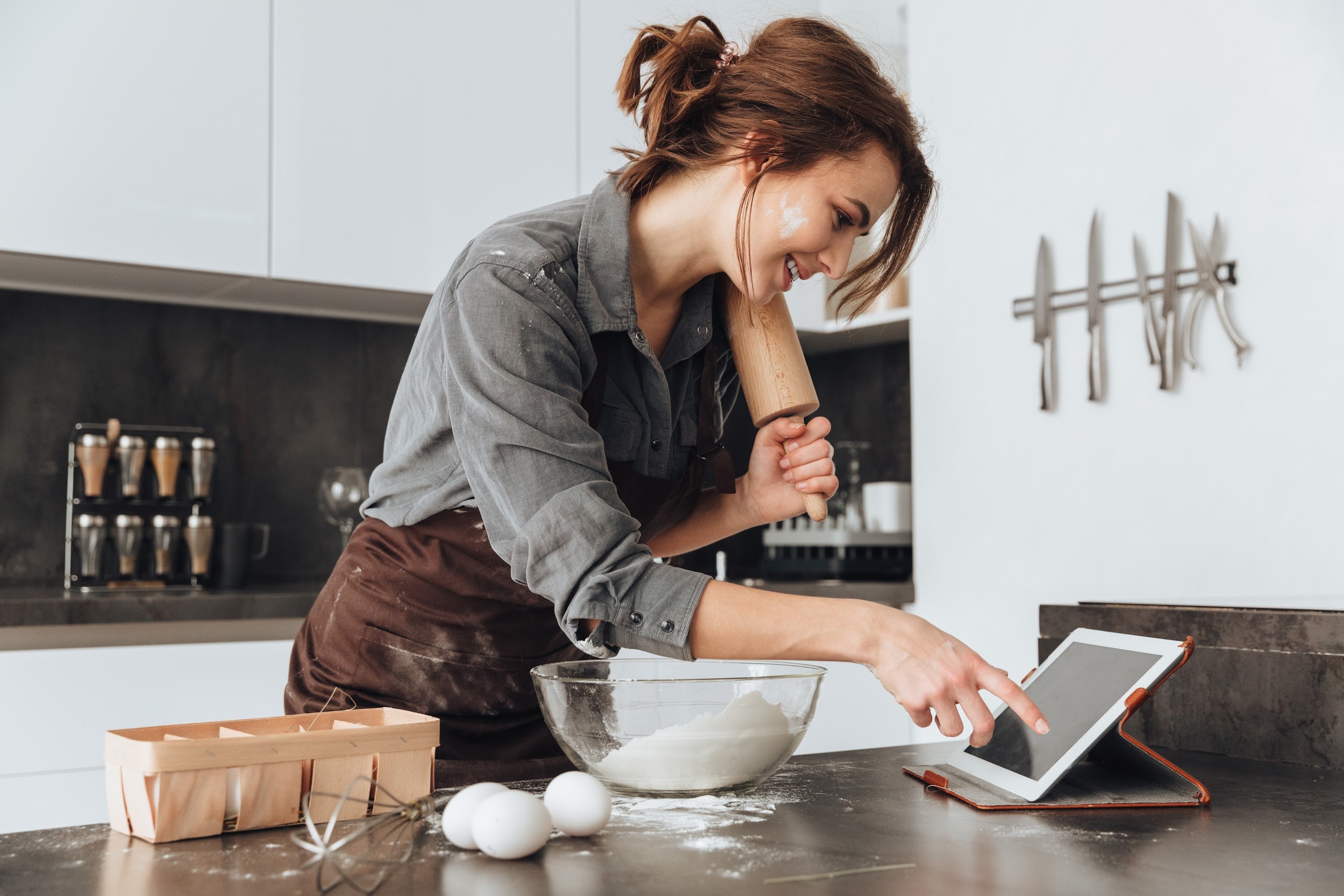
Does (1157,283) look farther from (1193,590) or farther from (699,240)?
(699,240)

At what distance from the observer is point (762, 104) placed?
109 centimetres

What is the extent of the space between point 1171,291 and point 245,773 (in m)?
1.76

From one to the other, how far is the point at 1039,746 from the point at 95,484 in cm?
201

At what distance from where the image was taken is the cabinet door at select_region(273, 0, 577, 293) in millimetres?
2236

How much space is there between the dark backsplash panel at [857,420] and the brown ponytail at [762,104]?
1.73 m

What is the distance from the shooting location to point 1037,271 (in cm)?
227

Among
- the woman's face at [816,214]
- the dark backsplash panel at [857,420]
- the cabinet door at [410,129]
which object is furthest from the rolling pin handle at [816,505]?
the dark backsplash panel at [857,420]

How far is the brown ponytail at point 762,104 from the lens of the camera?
107 centimetres

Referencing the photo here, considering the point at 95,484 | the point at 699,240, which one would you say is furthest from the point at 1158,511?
the point at 95,484

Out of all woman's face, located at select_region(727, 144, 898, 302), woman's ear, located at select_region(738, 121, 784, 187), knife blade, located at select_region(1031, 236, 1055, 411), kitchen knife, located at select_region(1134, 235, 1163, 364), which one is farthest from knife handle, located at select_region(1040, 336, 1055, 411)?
woman's ear, located at select_region(738, 121, 784, 187)

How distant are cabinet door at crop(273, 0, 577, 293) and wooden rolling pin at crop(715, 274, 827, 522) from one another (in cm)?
121

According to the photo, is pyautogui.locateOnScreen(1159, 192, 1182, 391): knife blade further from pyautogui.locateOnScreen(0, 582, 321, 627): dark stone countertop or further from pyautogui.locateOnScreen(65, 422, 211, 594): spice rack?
pyautogui.locateOnScreen(65, 422, 211, 594): spice rack

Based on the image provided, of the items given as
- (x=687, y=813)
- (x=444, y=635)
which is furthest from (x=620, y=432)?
(x=687, y=813)

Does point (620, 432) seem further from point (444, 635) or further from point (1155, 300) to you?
point (1155, 300)
